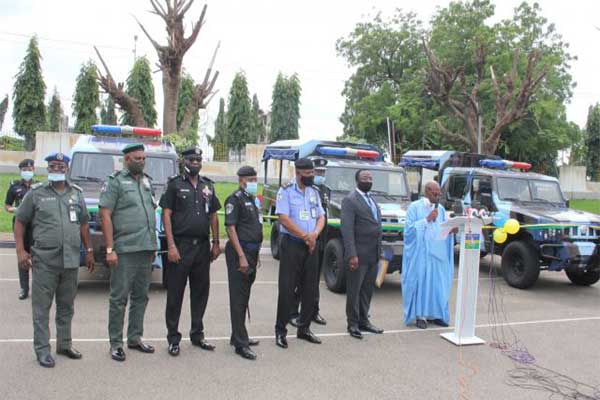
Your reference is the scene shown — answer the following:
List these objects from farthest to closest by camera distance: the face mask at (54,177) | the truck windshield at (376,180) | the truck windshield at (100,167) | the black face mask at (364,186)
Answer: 1. the truck windshield at (376,180)
2. the truck windshield at (100,167)
3. the black face mask at (364,186)
4. the face mask at (54,177)

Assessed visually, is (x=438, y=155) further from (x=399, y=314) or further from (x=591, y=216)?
(x=399, y=314)

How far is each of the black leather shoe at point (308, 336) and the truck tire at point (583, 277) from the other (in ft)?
19.1

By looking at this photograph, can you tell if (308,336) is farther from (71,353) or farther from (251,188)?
(71,353)

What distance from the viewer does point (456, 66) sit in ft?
88.6

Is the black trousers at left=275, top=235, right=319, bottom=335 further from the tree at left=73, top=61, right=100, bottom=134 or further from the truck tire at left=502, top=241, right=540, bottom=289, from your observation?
the tree at left=73, top=61, right=100, bottom=134

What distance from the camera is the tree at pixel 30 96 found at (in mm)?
27438

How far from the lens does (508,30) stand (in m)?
25.9

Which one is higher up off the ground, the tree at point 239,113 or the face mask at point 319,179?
the tree at point 239,113

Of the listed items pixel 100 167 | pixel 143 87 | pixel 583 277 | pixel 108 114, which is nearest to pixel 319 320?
pixel 100 167

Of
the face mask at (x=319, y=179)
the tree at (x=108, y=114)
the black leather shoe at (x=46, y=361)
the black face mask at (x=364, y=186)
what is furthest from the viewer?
the tree at (x=108, y=114)

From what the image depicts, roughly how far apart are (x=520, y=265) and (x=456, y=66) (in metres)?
19.7

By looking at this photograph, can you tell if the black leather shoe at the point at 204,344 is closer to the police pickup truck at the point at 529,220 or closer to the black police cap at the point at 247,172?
the black police cap at the point at 247,172

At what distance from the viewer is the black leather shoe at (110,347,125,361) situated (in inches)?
190

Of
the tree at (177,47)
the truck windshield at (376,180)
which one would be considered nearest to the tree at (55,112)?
the tree at (177,47)
